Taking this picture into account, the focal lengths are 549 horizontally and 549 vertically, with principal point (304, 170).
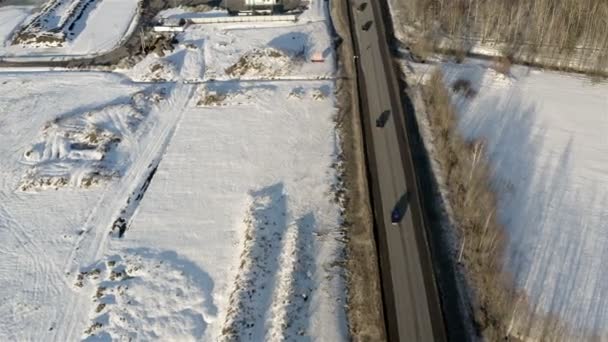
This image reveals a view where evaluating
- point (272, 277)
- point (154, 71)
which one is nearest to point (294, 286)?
point (272, 277)

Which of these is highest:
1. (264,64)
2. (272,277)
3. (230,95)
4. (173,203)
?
(264,64)

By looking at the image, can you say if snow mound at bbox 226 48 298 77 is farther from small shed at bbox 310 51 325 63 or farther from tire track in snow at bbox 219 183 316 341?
tire track in snow at bbox 219 183 316 341

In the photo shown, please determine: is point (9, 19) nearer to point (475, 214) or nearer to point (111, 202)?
point (111, 202)

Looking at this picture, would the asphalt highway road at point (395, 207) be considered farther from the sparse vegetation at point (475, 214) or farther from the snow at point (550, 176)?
the snow at point (550, 176)

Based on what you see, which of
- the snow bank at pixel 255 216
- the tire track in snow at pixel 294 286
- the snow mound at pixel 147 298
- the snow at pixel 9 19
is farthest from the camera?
the snow at pixel 9 19

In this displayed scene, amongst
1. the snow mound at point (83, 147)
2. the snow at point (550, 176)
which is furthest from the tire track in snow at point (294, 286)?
the snow mound at point (83, 147)

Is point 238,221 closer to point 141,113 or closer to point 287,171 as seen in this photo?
point 287,171
